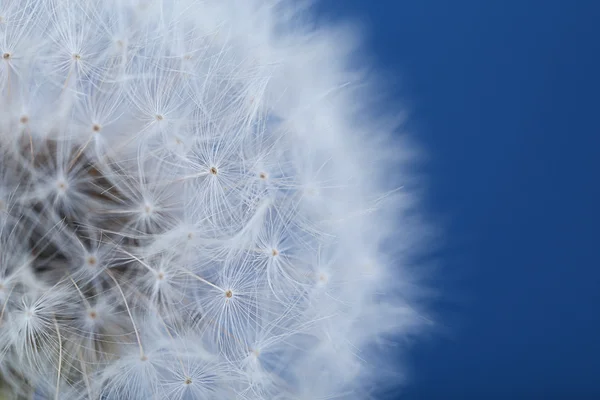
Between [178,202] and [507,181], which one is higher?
[507,181]

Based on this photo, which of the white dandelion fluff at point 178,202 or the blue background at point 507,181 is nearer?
the white dandelion fluff at point 178,202

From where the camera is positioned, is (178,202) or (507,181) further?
(507,181)

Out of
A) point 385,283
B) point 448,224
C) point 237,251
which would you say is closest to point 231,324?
point 237,251

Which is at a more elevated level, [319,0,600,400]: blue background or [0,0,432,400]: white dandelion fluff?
[319,0,600,400]: blue background

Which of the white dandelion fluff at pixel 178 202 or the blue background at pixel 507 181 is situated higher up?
the blue background at pixel 507 181

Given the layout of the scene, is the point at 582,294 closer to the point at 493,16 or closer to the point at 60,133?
the point at 493,16
